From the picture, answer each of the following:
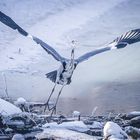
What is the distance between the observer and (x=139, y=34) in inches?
508

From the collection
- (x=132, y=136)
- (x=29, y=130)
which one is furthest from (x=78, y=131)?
(x=132, y=136)

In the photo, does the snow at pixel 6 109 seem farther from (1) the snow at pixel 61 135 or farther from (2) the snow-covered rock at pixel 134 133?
(2) the snow-covered rock at pixel 134 133

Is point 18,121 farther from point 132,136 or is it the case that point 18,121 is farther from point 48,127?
point 132,136

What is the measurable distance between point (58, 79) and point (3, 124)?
357 centimetres

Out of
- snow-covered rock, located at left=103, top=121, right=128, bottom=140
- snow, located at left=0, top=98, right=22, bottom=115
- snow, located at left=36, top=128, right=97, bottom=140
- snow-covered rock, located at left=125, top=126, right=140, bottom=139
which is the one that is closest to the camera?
snow-covered rock, located at left=103, top=121, right=128, bottom=140

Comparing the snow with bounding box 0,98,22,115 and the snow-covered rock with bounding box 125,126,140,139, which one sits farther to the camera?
the snow with bounding box 0,98,22,115

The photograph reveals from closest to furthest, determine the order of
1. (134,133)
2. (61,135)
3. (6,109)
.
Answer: (134,133) < (61,135) < (6,109)

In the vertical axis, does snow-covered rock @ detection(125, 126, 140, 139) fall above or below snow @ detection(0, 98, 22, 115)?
below

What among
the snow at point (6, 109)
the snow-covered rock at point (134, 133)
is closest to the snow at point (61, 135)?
the snow-covered rock at point (134, 133)

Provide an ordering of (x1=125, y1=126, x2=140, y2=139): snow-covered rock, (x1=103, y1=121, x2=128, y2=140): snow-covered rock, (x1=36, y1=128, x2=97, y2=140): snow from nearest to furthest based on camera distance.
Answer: (x1=103, y1=121, x2=128, y2=140): snow-covered rock, (x1=125, y1=126, x2=140, y2=139): snow-covered rock, (x1=36, y1=128, x2=97, y2=140): snow

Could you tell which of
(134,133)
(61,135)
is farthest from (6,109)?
(134,133)

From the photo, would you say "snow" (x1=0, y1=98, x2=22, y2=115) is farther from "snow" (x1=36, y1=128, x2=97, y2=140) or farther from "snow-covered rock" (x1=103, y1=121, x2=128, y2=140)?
"snow-covered rock" (x1=103, y1=121, x2=128, y2=140)

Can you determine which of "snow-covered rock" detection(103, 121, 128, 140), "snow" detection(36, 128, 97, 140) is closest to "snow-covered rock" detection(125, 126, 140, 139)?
"snow-covered rock" detection(103, 121, 128, 140)

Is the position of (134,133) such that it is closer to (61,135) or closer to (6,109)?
(61,135)
